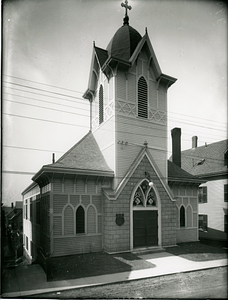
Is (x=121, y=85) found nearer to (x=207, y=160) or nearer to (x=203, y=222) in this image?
(x=207, y=160)

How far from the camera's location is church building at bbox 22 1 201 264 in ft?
41.0

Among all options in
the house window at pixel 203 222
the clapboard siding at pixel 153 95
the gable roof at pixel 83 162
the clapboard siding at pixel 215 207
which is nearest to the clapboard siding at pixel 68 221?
the gable roof at pixel 83 162

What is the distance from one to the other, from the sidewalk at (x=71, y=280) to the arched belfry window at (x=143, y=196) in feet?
10.1

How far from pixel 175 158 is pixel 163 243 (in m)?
8.23

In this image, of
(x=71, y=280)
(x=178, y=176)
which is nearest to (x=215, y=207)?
(x=178, y=176)

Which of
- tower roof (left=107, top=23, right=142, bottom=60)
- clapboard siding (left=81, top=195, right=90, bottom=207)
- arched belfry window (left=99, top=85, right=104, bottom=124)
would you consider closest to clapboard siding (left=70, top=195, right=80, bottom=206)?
clapboard siding (left=81, top=195, right=90, bottom=207)

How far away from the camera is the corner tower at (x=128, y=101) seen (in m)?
14.2

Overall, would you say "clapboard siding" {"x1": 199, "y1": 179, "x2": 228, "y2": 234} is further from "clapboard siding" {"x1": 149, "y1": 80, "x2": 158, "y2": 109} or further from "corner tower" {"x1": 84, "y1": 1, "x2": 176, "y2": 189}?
"clapboard siding" {"x1": 149, "y1": 80, "x2": 158, "y2": 109}

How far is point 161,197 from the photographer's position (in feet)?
48.5

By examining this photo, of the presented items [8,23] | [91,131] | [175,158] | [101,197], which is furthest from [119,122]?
[175,158]

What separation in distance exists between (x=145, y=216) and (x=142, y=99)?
6970 millimetres

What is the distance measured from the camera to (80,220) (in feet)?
41.9

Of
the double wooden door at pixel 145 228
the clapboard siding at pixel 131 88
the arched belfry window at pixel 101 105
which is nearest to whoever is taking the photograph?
the double wooden door at pixel 145 228

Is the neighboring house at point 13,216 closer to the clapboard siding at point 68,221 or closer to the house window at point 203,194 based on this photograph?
the clapboard siding at point 68,221
